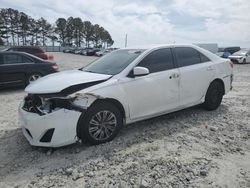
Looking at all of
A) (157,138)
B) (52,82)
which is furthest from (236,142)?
(52,82)

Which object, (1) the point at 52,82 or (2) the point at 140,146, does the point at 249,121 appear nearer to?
(2) the point at 140,146

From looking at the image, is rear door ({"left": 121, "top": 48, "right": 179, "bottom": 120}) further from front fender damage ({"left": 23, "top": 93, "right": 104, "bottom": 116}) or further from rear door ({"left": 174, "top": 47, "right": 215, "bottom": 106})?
front fender damage ({"left": 23, "top": 93, "right": 104, "bottom": 116})

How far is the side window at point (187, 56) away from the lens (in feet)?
17.3

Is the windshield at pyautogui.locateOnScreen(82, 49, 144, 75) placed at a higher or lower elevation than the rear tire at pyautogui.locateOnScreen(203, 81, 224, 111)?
higher

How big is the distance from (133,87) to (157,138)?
0.94 m

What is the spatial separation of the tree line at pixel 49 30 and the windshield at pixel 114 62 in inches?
2691

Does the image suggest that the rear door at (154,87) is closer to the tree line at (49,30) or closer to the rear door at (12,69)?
the rear door at (12,69)

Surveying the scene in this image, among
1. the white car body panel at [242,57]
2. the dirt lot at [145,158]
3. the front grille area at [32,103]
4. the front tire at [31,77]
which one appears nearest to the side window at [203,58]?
the dirt lot at [145,158]

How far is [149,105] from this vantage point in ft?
15.3

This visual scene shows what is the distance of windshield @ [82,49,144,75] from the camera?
15.1ft

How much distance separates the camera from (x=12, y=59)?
8992mm

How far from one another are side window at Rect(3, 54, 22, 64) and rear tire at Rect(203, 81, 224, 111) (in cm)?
647

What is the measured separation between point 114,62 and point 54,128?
1809mm

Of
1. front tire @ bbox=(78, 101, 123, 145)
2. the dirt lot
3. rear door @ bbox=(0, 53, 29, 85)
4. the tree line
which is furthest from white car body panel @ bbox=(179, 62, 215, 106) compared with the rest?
the tree line
